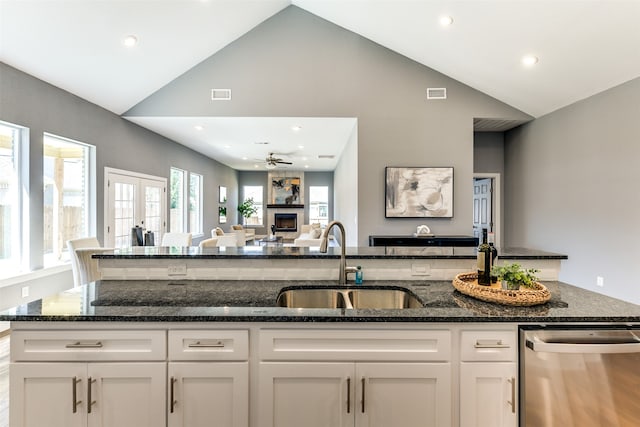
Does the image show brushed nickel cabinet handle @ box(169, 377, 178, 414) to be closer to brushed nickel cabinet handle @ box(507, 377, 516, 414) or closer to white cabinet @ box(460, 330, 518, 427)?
white cabinet @ box(460, 330, 518, 427)

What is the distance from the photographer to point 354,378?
136 cm

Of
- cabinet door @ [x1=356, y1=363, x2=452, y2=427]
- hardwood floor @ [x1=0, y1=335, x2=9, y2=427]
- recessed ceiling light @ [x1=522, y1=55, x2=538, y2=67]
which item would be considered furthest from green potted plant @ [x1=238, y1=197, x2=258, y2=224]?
cabinet door @ [x1=356, y1=363, x2=452, y2=427]

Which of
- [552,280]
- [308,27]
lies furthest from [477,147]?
[552,280]

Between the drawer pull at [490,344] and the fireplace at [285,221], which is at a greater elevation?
the fireplace at [285,221]

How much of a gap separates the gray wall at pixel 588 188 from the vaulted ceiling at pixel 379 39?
0.28 meters

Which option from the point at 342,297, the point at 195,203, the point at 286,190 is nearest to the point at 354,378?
the point at 342,297

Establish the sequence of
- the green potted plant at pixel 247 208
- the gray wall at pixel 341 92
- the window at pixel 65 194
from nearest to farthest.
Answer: the window at pixel 65 194
the gray wall at pixel 341 92
the green potted plant at pixel 247 208

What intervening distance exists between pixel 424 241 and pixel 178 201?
564cm

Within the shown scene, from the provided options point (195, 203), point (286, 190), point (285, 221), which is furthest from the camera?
point (285, 221)

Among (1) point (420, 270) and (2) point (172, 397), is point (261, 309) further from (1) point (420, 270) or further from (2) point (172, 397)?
(1) point (420, 270)

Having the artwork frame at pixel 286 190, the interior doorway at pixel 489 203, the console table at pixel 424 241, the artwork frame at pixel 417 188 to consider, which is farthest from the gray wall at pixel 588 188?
the artwork frame at pixel 286 190

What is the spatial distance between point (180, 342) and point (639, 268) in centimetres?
455

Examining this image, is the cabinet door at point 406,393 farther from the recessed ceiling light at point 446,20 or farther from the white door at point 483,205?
the white door at point 483,205

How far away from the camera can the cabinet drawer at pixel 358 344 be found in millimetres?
1362
